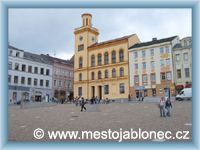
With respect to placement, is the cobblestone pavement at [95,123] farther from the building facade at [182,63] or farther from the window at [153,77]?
the window at [153,77]

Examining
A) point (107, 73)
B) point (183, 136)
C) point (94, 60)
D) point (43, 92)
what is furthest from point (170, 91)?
point (183, 136)

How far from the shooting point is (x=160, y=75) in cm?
4209

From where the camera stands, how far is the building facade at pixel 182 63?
39.3 meters

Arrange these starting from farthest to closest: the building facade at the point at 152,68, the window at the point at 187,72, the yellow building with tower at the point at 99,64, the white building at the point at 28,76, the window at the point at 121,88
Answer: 1. the yellow building with tower at the point at 99,64
2. the window at the point at 121,88
3. the white building at the point at 28,76
4. the building facade at the point at 152,68
5. the window at the point at 187,72

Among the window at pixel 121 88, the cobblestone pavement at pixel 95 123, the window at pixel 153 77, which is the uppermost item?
the window at pixel 153 77

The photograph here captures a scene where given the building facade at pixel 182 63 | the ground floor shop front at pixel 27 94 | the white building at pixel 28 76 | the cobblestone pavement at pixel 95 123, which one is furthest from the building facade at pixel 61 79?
the cobblestone pavement at pixel 95 123

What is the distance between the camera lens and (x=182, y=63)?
40.1 meters

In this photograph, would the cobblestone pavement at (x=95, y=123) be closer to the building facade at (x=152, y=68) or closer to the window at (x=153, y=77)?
the building facade at (x=152, y=68)

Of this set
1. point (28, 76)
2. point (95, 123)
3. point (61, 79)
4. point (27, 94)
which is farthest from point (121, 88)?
point (95, 123)

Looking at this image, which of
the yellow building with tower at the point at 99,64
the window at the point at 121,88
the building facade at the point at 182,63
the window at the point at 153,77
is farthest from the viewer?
the yellow building with tower at the point at 99,64

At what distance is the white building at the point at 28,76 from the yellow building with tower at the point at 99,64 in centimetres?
662

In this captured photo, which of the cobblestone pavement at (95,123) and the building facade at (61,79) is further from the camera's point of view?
the building facade at (61,79)

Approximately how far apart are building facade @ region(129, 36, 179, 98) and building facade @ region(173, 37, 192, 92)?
2.64 feet

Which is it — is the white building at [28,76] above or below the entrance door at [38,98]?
above
